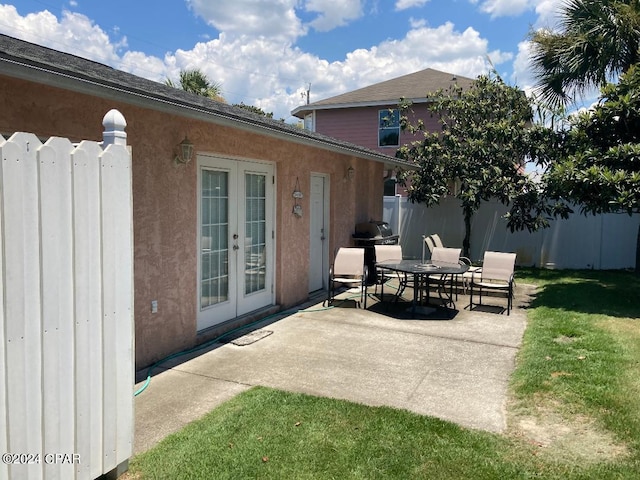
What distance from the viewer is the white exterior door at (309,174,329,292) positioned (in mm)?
9352

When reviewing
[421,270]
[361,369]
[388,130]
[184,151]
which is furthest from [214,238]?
[388,130]

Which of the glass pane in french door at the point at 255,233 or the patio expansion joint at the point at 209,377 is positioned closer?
the patio expansion joint at the point at 209,377

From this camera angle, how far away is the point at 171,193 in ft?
17.9

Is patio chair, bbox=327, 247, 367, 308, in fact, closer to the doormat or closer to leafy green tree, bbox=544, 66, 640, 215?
the doormat

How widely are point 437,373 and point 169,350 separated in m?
2.98

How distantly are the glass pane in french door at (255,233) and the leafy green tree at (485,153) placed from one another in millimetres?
6503

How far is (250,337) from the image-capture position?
6.37 meters

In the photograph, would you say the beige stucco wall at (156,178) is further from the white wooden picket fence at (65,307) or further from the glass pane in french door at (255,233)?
the white wooden picket fence at (65,307)

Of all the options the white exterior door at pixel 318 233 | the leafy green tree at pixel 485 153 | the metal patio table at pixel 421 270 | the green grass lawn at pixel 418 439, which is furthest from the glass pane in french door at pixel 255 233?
the leafy green tree at pixel 485 153

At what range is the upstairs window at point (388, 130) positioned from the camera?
60.2 ft

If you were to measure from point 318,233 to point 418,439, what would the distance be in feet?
20.4

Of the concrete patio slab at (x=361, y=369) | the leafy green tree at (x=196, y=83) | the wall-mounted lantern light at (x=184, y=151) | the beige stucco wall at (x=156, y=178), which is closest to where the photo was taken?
the beige stucco wall at (x=156, y=178)

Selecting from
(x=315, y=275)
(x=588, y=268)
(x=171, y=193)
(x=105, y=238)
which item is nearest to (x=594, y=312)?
(x=315, y=275)

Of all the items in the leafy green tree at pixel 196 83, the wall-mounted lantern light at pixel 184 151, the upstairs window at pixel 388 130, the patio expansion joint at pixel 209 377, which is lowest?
the patio expansion joint at pixel 209 377
